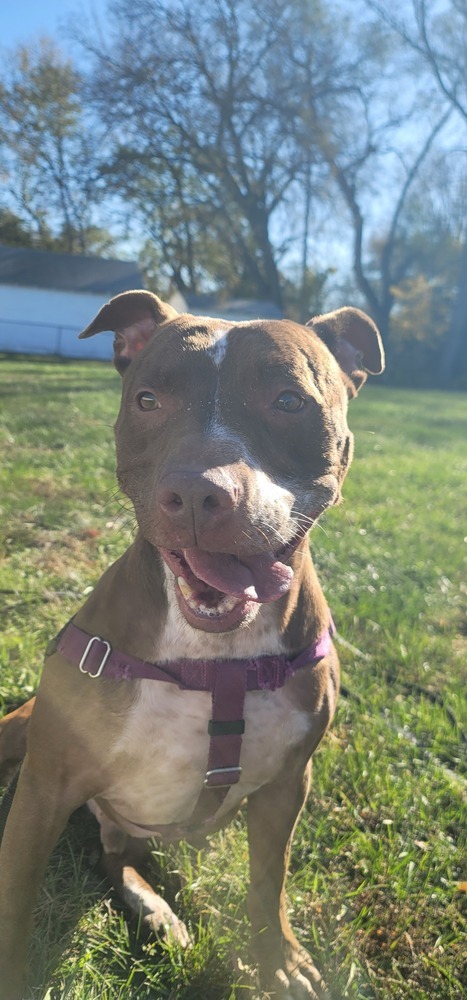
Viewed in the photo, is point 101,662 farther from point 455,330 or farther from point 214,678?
point 455,330

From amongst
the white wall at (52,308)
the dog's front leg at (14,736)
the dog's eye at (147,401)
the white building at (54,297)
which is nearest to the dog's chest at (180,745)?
the dog's front leg at (14,736)

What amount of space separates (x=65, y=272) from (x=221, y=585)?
1389 inches

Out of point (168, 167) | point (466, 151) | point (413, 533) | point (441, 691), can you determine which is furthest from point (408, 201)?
point (441, 691)

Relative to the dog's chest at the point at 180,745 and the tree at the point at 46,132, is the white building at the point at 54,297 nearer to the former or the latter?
the tree at the point at 46,132

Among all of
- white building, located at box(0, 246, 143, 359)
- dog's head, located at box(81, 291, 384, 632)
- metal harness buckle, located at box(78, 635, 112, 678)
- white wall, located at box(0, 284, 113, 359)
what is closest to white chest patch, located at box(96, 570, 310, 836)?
metal harness buckle, located at box(78, 635, 112, 678)

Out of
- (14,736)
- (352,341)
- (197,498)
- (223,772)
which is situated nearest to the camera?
(197,498)

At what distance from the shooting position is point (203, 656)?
6.48 ft

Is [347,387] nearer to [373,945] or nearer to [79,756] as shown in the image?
[79,756]

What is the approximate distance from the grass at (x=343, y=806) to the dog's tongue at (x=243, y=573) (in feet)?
2.38

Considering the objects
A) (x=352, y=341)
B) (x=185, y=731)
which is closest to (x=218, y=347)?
(x=352, y=341)

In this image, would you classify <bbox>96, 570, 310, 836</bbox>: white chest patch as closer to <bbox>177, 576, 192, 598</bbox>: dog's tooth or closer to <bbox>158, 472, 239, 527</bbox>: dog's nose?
<bbox>177, 576, 192, 598</bbox>: dog's tooth

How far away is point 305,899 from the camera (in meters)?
2.35

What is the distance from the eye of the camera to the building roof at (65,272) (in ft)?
109

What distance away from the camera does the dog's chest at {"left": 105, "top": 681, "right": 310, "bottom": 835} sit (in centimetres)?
193
